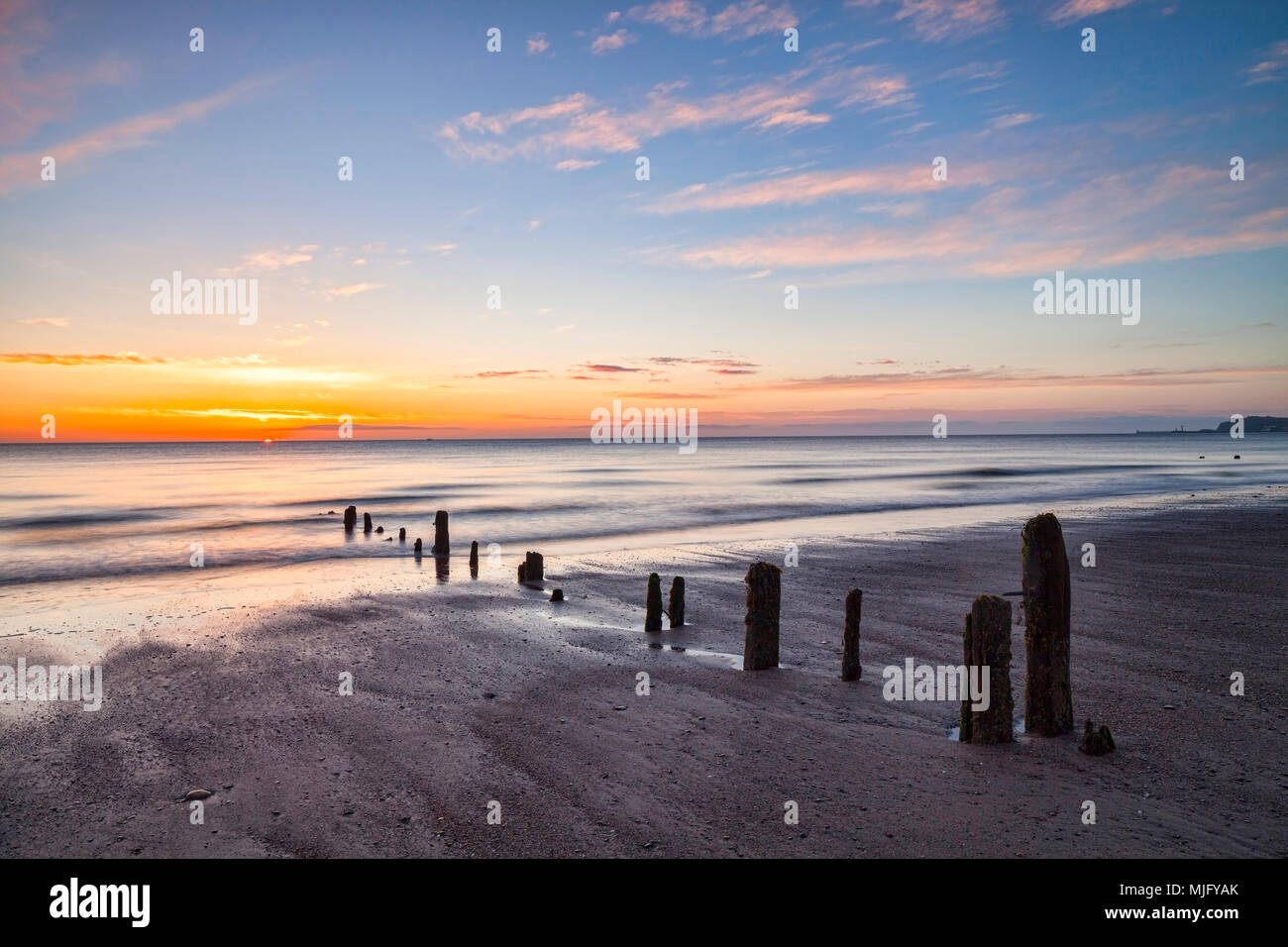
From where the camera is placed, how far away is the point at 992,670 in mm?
7484

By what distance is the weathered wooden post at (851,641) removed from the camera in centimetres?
985

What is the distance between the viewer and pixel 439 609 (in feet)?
→ 50.6

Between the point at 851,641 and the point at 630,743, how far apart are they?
363cm

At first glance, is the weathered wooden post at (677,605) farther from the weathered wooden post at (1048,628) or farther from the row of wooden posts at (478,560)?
the weathered wooden post at (1048,628)

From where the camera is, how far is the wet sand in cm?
606

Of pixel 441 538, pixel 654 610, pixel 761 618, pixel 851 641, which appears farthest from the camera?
pixel 441 538

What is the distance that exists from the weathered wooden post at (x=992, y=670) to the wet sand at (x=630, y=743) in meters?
0.20

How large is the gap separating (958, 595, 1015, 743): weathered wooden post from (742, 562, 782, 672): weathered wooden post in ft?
10.6

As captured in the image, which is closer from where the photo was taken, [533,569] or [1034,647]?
[1034,647]

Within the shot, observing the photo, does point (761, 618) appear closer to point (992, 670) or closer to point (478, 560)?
point (992, 670)

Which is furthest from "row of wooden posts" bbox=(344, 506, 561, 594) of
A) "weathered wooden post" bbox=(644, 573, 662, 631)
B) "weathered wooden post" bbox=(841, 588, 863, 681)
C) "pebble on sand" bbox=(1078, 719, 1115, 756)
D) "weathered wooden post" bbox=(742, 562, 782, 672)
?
"pebble on sand" bbox=(1078, 719, 1115, 756)

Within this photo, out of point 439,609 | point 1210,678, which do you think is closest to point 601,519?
point 439,609

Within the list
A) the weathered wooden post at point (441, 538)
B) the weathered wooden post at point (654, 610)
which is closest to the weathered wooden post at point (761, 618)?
the weathered wooden post at point (654, 610)

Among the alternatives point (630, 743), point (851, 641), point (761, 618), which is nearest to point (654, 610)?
point (761, 618)
